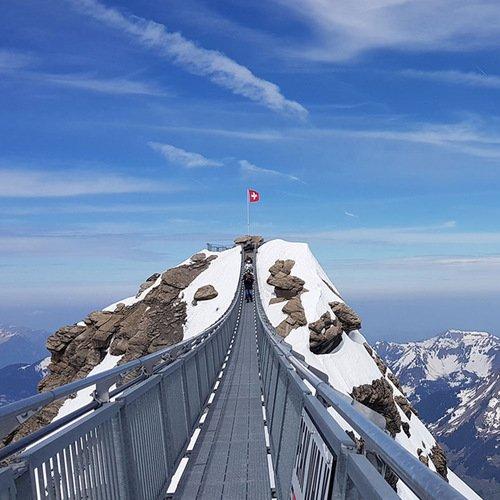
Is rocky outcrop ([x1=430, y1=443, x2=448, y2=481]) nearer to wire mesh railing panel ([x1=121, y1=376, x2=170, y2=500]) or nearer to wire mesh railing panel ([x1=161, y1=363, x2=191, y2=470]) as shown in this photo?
wire mesh railing panel ([x1=161, y1=363, x2=191, y2=470])

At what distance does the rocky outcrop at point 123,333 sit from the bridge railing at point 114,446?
4194cm

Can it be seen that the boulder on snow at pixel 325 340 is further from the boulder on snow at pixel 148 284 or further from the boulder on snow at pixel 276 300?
the boulder on snow at pixel 148 284

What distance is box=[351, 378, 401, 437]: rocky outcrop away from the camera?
43188 millimetres

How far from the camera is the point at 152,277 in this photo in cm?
7862

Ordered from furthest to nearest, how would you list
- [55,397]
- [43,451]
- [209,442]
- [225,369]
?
[225,369] < [209,442] < [55,397] < [43,451]

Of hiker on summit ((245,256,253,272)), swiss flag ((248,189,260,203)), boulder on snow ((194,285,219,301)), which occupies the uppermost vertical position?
swiss flag ((248,189,260,203))

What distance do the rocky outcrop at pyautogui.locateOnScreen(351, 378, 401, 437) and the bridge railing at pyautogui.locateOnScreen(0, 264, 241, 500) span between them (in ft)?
113

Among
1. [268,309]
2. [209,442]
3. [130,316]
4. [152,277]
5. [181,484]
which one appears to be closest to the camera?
[181,484]

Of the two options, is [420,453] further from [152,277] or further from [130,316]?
[152,277]

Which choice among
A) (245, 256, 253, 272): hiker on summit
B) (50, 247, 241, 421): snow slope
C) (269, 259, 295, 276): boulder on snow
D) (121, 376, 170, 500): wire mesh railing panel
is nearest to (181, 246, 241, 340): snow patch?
(50, 247, 241, 421): snow slope

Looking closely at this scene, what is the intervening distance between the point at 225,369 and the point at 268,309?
99.4ft

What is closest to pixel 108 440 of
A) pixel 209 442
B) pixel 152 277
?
pixel 209 442

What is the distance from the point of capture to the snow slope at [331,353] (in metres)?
43.6

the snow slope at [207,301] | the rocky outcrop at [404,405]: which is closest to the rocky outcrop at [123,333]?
the snow slope at [207,301]
